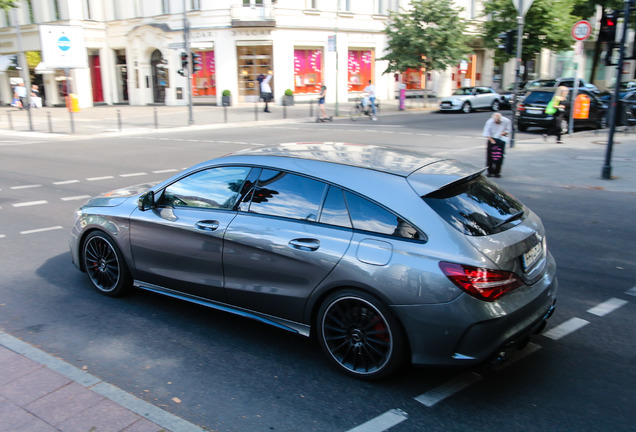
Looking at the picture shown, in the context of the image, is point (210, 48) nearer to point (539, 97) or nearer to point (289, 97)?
point (289, 97)

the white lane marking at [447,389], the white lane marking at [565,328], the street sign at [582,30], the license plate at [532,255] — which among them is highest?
the street sign at [582,30]

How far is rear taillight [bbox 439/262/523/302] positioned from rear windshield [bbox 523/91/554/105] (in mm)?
19405

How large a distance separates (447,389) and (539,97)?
777 inches

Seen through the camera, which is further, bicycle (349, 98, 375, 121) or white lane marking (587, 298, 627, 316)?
bicycle (349, 98, 375, 121)

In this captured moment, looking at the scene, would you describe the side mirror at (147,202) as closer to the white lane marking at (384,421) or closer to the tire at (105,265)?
the tire at (105,265)

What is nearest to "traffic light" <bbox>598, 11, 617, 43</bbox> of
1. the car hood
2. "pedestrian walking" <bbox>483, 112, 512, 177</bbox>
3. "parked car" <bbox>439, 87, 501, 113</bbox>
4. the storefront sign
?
"pedestrian walking" <bbox>483, 112, 512, 177</bbox>

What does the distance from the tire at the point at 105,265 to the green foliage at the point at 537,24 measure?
114 ft

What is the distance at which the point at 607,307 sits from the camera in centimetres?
532

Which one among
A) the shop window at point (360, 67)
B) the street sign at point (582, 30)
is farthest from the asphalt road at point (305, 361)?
the shop window at point (360, 67)

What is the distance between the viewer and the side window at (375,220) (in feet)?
12.5

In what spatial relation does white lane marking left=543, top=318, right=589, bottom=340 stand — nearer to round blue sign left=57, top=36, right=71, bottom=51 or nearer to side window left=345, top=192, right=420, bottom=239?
side window left=345, top=192, right=420, bottom=239

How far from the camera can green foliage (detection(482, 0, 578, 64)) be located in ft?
119

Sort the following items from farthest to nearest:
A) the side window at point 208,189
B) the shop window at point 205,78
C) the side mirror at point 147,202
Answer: the shop window at point 205,78 < the side mirror at point 147,202 < the side window at point 208,189

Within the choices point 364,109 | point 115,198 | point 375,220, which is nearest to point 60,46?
point 364,109
